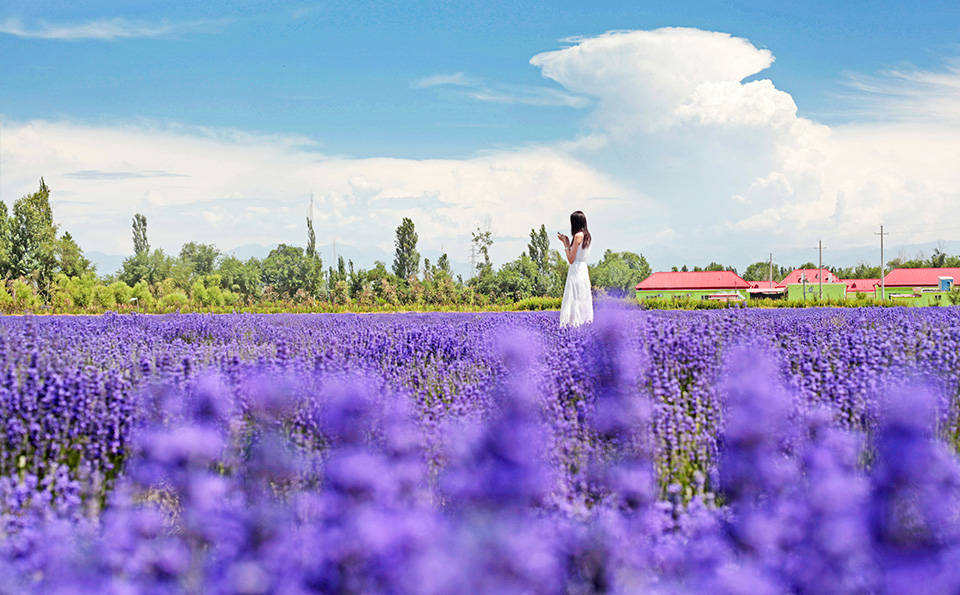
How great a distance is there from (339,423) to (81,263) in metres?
45.8

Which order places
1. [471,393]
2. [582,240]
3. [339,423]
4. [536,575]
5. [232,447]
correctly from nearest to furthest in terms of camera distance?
[536,575] → [339,423] → [232,447] → [471,393] → [582,240]

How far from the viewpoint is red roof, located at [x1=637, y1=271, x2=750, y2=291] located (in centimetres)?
5469

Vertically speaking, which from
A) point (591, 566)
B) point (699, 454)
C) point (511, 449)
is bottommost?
point (699, 454)

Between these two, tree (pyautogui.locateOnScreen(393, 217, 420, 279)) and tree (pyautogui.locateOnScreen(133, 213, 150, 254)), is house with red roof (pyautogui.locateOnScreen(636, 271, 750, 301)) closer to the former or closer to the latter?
tree (pyautogui.locateOnScreen(393, 217, 420, 279))

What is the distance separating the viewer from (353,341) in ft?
18.2

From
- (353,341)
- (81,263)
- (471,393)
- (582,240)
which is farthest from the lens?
(81,263)

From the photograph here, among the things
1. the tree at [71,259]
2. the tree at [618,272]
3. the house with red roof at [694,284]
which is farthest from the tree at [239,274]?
the house with red roof at [694,284]

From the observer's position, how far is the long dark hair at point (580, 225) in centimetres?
704

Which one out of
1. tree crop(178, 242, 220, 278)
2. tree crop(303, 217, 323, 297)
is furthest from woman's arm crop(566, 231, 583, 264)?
tree crop(178, 242, 220, 278)

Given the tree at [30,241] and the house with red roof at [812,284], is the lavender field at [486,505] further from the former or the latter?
the house with red roof at [812,284]

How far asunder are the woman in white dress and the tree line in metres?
13.9

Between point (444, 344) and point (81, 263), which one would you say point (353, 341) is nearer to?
point (444, 344)

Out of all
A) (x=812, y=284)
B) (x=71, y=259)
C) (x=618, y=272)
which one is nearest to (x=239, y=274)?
(x=71, y=259)

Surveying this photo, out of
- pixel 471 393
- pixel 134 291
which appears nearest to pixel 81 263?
pixel 134 291
